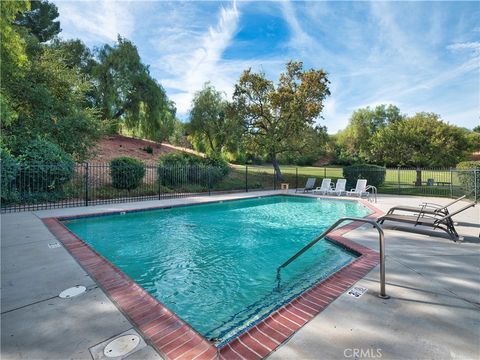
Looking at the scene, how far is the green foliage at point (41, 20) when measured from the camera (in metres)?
19.1

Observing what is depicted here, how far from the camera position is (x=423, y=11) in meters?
9.02

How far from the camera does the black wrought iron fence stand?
980cm

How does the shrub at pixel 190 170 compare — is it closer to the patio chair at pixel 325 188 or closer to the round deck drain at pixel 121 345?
the patio chair at pixel 325 188

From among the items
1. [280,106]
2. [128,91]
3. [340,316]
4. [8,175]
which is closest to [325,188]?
[280,106]

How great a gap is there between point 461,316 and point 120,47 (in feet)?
88.1

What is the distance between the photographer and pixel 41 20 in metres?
19.7

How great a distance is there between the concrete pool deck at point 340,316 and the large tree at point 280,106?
16047 mm

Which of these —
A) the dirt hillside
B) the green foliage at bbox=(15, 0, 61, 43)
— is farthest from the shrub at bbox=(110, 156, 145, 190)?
the green foliage at bbox=(15, 0, 61, 43)

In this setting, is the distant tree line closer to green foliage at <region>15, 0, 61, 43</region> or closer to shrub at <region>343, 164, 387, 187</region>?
green foliage at <region>15, 0, 61, 43</region>

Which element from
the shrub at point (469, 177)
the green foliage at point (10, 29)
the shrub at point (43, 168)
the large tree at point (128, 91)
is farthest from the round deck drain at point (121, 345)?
the large tree at point (128, 91)

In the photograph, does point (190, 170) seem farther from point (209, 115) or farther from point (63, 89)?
point (209, 115)

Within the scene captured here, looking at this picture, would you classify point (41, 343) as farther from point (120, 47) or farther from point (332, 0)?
point (120, 47)

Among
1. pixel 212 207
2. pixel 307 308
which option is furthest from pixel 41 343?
pixel 212 207
